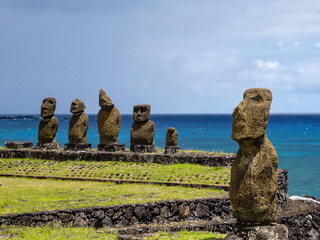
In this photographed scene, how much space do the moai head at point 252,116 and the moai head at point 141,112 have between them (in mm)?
15199

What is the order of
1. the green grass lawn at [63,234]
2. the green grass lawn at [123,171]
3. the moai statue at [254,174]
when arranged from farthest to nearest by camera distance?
the green grass lawn at [123,171] < the green grass lawn at [63,234] < the moai statue at [254,174]

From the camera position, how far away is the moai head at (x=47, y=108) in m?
26.1

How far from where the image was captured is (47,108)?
26.2 metres

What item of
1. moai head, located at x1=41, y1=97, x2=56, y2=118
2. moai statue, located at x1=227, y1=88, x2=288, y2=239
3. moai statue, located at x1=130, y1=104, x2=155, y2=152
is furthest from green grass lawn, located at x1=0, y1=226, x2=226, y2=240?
moai head, located at x1=41, y1=97, x2=56, y2=118

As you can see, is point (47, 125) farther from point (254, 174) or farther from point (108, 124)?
point (254, 174)

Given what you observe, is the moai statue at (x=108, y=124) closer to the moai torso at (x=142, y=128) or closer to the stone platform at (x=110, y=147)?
the stone platform at (x=110, y=147)

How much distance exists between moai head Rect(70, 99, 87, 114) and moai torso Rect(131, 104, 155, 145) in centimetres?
334

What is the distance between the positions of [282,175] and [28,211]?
10.9 meters

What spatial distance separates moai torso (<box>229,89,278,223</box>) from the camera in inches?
368

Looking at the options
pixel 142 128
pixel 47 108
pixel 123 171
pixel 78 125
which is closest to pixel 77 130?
pixel 78 125

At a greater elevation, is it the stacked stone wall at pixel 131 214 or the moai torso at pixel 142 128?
the moai torso at pixel 142 128

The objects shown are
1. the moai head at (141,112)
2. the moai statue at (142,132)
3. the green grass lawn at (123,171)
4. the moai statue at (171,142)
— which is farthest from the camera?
the moai head at (141,112)

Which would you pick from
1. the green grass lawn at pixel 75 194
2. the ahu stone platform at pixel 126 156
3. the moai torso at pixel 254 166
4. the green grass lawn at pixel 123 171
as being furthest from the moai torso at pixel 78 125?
the moai torso at pixel 254 166

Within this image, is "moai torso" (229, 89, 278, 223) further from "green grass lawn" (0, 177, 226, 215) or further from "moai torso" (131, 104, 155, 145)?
"moai torso" (131, 104, 155, 145)
